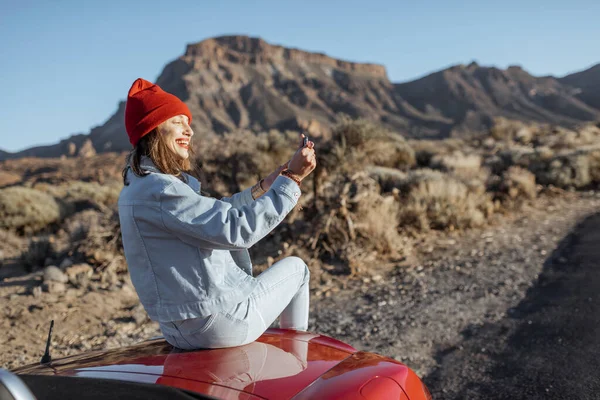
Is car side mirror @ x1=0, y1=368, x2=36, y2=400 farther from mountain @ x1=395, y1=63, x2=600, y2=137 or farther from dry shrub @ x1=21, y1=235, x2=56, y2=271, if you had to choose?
mountain @ x1=395, y1=63, x2=600, y2=137

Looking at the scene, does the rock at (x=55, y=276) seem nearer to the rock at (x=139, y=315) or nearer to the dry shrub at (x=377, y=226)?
the rock at (x=139, y=315)

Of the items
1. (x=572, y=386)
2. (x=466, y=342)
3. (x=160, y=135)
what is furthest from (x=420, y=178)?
(x=160, y=135)

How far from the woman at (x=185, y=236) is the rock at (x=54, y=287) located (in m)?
Answer: 4.71

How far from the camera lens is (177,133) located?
2312mm

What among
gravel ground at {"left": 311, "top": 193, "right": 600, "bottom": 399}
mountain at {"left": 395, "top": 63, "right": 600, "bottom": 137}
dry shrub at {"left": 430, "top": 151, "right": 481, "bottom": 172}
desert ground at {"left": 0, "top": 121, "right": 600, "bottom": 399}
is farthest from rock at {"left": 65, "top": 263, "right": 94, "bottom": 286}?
mountain at {"left": 395, "top": 63, "right": 600, "bottom": 137}

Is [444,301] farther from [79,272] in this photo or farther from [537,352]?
[79,272]

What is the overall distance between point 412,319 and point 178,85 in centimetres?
12336

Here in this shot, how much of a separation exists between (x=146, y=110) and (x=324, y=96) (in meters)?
121

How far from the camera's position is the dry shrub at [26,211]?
11367mm

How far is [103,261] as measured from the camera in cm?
714

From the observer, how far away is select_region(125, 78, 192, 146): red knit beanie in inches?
86.0

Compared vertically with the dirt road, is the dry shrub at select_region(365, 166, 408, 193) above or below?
above

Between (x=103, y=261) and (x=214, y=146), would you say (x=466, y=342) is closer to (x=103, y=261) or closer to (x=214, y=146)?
(x=103, y=261)

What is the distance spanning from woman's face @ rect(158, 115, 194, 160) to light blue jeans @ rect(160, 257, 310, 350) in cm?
73
